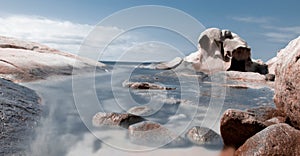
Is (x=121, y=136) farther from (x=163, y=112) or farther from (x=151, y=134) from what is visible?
(x=163, y=112)

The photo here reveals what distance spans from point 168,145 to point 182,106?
4.18 metres

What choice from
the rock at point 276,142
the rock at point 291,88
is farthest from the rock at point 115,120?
the rock at point 291,88

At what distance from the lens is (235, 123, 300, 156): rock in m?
3.33

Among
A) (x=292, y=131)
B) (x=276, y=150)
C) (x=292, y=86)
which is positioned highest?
(x=292, y=86)

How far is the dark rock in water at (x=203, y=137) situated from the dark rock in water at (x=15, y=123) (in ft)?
9.98

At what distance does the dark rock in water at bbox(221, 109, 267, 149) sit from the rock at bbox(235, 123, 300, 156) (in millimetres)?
899

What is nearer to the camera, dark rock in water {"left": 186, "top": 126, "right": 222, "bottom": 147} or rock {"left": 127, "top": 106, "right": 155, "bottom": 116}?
dark rock in water {"left": 186, "top": 126, "right": 222, "bottom": 147}

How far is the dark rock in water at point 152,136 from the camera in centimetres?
472

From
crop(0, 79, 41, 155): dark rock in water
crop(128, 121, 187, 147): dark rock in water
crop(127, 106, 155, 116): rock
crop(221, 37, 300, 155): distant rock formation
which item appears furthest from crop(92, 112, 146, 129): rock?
crop(221, 37, 300, 155): distant rock formation

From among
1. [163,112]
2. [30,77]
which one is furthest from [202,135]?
[30,77]

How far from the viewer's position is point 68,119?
5.95 metres

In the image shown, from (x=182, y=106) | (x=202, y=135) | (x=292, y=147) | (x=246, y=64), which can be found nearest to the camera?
(x=292, y=147)

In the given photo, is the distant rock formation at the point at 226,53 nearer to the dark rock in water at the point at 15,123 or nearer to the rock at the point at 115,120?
the rock at the point at 115,120

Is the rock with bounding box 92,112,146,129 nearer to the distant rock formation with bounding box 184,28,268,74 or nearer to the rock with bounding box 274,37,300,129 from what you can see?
the rock with bounding box 274,37,300,129
